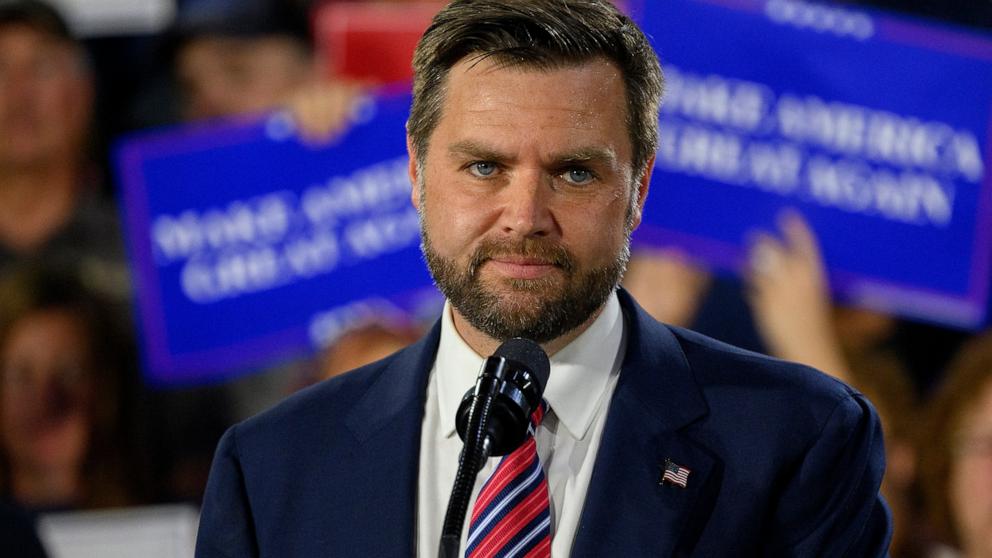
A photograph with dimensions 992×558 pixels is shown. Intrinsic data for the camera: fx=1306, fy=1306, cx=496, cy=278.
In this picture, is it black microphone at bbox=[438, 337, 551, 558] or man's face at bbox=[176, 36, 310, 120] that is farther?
man's face at bbox=[176, 36, 310, 120]

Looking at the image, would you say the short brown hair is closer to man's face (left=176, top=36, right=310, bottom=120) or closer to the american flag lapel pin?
the american flag lapel pin

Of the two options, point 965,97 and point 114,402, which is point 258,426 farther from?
point 965,97

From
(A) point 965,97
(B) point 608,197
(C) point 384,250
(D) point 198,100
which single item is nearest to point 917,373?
(A) point 965,97

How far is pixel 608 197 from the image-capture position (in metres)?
1.50

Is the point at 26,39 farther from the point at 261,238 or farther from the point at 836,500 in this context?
the point at 836,500

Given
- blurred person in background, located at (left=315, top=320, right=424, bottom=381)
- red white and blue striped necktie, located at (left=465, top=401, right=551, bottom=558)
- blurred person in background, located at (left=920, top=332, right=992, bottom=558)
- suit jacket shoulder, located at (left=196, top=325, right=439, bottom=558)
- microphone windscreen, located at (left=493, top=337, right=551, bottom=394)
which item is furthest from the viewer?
blurred person in background, located at (left=315, top=320, right=424, bottom=381)

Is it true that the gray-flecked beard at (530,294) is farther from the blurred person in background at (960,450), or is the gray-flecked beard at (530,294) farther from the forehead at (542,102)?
the blurred person in background at (960,450)

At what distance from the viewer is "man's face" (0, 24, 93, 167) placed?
3.83m

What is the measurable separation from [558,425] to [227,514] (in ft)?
1.38

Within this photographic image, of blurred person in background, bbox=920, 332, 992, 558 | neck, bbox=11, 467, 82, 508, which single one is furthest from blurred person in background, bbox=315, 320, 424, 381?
blurred person in background, bbox=920, 332, 992, 558

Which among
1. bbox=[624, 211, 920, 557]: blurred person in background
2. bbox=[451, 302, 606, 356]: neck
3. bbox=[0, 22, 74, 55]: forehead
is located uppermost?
bbox=[451, 302, 606, 356]: neck

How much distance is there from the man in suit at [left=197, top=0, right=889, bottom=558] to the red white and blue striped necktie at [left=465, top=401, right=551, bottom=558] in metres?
0.03

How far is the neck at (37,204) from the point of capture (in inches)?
151

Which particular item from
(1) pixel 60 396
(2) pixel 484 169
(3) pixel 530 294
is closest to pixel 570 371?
(3) pixel 530 294
